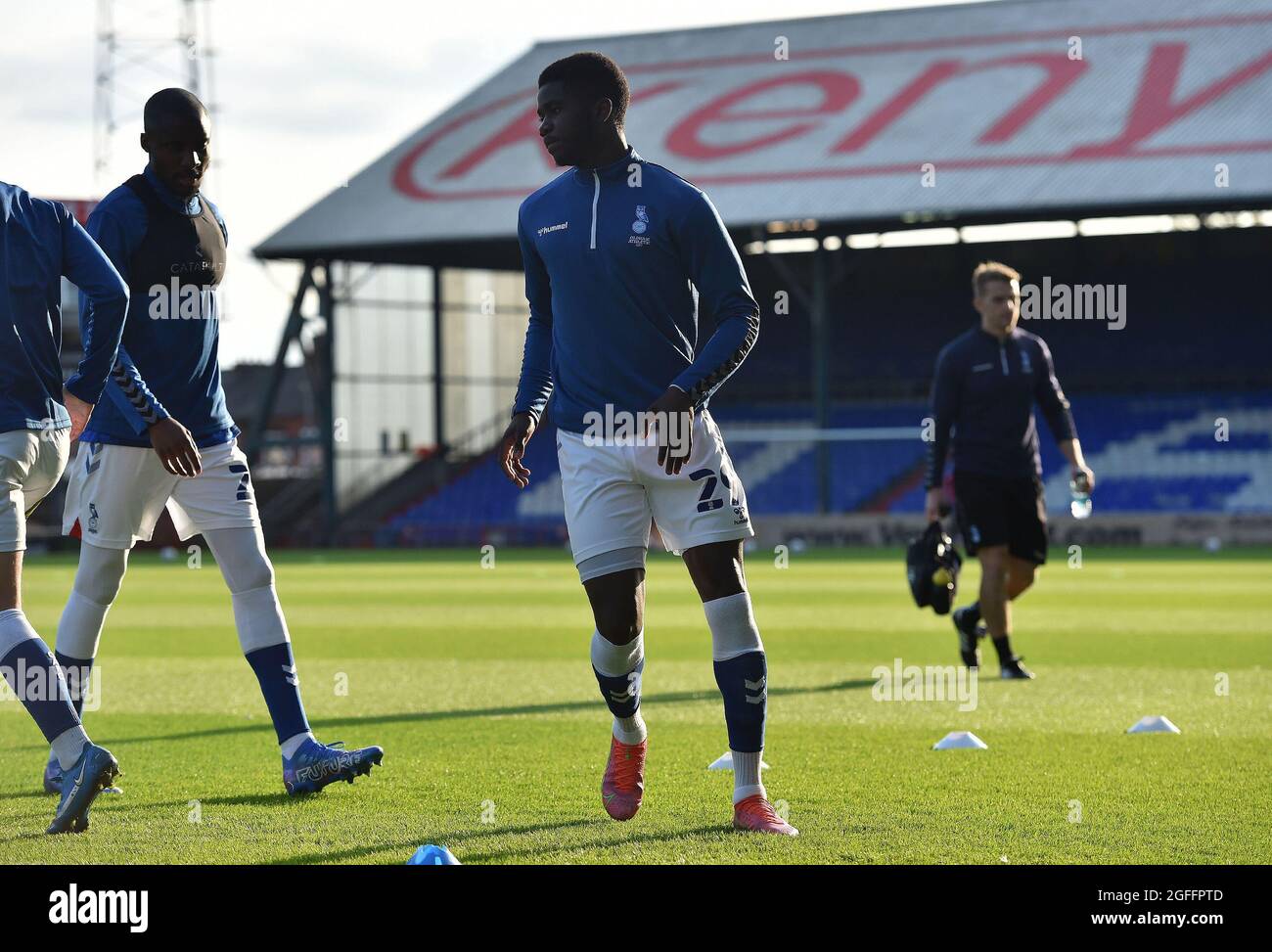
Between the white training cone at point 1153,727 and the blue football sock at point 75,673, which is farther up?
the blue football sock at point 75,673

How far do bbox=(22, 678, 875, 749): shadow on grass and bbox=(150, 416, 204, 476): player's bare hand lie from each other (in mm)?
2496

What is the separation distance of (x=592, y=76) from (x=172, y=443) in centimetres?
182

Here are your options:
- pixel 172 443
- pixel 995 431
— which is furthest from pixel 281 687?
pixel 995 431

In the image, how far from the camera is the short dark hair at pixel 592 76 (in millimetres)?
5758

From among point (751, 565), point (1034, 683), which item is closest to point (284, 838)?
point (1034, 683)

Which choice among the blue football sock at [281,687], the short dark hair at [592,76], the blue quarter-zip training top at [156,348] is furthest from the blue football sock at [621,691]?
the short dark hair at [592,76]

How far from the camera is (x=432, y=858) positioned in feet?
15.6

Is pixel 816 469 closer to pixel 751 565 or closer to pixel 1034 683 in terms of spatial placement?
pixel 751 565

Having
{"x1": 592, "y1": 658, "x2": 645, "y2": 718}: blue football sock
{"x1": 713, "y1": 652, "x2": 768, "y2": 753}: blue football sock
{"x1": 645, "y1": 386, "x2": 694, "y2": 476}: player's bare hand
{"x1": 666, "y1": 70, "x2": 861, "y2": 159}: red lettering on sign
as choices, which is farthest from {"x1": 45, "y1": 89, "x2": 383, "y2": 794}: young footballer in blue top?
{"x1": 666, "y1": 70, "x2": 861, "y2": 159}: red lettering on sign

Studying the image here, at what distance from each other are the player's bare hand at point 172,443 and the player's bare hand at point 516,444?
1039 mm

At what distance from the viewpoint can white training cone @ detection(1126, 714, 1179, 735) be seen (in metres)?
8.02

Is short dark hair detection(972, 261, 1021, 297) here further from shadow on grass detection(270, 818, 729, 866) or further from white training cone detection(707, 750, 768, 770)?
shadow on grass detection(270, 818, 729, 866)

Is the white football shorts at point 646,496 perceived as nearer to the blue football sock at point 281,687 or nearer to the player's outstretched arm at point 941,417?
the blue football sock at point 281,687

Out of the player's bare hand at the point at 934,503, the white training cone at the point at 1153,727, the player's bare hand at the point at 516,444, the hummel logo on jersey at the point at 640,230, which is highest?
the hummel logo on jersey at the point at 640,230
